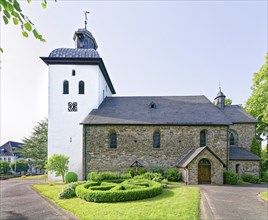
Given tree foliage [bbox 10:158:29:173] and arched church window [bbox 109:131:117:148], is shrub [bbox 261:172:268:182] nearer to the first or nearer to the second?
arched church window [bbox 109:131:117:148]

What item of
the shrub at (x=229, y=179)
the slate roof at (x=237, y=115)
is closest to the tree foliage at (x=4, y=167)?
the shrub at (x=229, y=179)

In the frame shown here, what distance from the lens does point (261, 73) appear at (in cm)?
2895

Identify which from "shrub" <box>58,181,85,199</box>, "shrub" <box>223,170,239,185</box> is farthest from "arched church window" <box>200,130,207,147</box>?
"shrub" <box>58,181,85,199</box>

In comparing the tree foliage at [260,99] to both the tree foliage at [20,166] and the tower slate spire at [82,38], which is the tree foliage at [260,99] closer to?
the tower slate spire at [82,38]

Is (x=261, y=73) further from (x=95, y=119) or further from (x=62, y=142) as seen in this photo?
(x=62, y=142)

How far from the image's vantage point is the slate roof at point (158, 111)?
2172 centimetres

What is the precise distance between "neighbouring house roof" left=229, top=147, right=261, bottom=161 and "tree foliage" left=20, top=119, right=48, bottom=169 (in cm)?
3183

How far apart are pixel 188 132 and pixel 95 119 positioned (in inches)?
390

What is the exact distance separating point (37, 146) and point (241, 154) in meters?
34.5

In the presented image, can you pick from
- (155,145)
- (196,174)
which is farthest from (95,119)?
(196,174)

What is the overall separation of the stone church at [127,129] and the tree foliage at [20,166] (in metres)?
30.0

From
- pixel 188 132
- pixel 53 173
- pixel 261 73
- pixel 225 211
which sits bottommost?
pixel 53 173

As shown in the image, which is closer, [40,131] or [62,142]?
[62,142]

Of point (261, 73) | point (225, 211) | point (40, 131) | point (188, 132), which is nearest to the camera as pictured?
point (225, 211)
